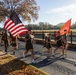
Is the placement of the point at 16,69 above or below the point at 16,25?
below

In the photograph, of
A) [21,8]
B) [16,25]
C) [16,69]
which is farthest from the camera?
[21,8]

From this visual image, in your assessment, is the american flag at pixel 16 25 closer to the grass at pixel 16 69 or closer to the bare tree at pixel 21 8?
the grass at pixel 16 69

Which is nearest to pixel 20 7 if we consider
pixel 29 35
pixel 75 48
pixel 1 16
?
pixel 1 16

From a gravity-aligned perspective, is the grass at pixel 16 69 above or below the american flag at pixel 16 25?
below

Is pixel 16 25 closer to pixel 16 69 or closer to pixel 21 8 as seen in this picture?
pixel 16 69

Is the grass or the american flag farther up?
the american flag

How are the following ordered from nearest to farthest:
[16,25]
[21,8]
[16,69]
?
[16,69] → [16,25] → [21,8]

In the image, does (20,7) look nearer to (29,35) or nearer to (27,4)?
(27,4)

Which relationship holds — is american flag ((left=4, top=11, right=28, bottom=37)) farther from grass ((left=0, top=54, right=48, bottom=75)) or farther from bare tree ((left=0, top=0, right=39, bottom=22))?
bare tree ((left=0, top=0, right=39, bottom=22))

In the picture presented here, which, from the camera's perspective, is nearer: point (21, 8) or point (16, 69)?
point (16, 69)

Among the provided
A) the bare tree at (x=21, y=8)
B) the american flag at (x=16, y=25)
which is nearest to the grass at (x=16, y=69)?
the american flag at (x=16, y=25)

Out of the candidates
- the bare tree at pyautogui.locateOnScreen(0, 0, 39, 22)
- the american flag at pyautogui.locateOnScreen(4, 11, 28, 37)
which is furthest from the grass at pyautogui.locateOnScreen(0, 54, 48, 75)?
the bare tree at pyautogui.locateOnScreen(0, 0, 39, 22)

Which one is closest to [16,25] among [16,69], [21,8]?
[16,69]

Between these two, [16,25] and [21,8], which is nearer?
[16,25]
